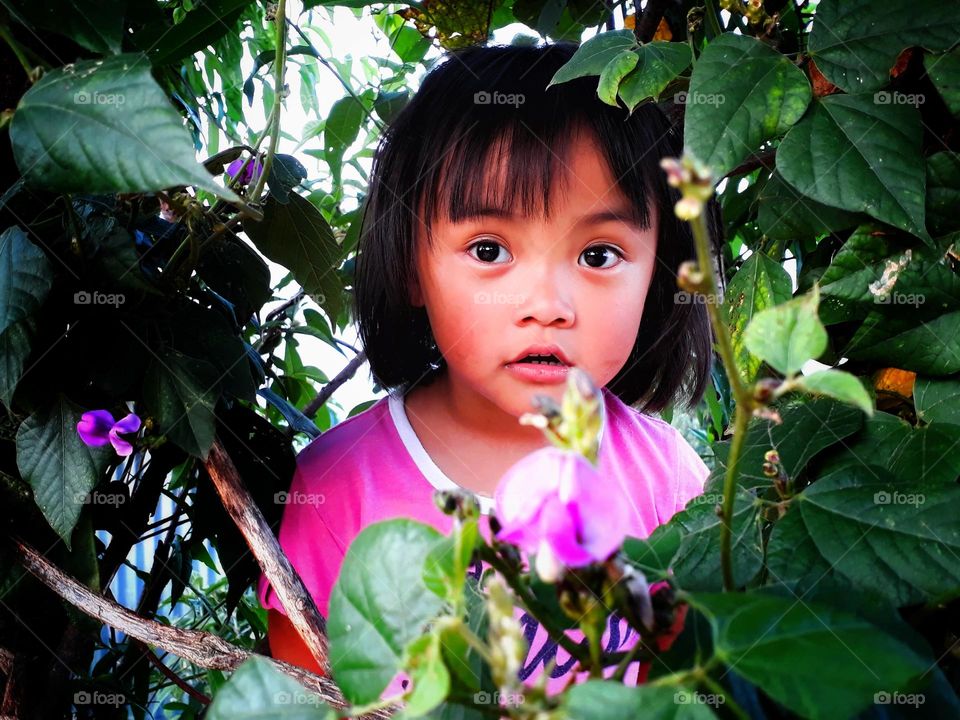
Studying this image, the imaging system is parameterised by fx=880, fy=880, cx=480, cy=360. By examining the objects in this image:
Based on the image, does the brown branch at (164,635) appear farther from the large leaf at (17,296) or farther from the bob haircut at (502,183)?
the bob haircut at (502,183)

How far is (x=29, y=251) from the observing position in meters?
0.65

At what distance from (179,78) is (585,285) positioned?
22.6 inches

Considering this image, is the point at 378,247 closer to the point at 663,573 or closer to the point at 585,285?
the point at 585,285

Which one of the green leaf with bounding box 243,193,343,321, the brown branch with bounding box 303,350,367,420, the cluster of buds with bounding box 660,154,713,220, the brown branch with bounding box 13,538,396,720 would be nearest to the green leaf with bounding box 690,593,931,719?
the cluster of buds with bounding box 660,154,713,220

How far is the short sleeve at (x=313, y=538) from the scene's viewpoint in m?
0.87

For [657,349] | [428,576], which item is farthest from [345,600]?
[657,349]

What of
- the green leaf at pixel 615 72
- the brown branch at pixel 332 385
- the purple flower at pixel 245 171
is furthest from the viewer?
the brown branch at pixel 332 385

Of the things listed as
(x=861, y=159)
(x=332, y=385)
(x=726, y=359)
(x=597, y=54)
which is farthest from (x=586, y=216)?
(x=332, y=385)

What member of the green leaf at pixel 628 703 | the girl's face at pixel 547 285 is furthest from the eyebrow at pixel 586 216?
the green leaf at pixel 628 703

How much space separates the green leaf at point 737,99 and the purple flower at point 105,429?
1.62 feet

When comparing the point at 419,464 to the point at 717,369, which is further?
the point at 717,369

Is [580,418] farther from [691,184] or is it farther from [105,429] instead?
[105,429]

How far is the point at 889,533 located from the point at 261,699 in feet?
1.09

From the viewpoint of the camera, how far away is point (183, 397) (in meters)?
0.73
